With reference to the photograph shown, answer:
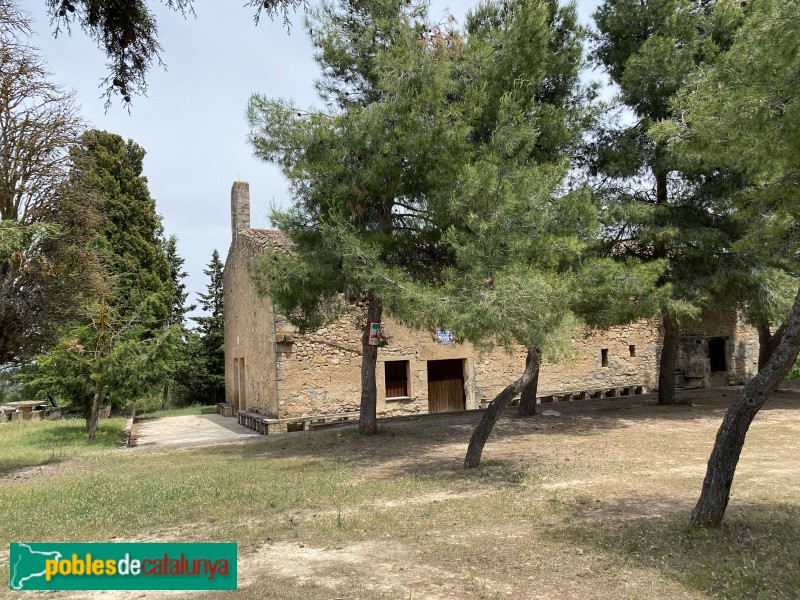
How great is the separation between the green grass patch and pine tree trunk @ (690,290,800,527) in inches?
401

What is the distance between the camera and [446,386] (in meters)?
16.3

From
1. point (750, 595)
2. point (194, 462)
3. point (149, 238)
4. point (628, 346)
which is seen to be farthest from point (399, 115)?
point (149, 238)

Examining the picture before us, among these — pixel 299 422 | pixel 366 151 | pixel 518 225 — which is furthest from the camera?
pixel 299 422

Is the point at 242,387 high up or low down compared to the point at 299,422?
up

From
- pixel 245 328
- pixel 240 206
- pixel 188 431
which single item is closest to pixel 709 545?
pixel 188 431

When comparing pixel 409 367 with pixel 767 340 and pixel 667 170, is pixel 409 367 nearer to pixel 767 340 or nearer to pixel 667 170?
pixel 667 170

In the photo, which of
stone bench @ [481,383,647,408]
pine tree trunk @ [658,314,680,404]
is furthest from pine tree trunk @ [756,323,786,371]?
stone bench @ [481,383,647,408]

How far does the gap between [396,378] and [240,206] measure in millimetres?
7292

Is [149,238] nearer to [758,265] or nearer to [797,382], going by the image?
[758,265]

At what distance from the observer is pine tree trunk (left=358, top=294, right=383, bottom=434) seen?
10625mm

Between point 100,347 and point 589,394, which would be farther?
point 589,394

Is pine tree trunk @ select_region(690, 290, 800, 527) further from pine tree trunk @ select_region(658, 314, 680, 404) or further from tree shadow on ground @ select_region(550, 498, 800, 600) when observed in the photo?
pine tree trunk @ select_region(658, 314, 680, 404)

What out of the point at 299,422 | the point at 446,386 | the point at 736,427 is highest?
the point at 736,427

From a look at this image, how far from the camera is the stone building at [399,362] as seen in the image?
14109 mm
